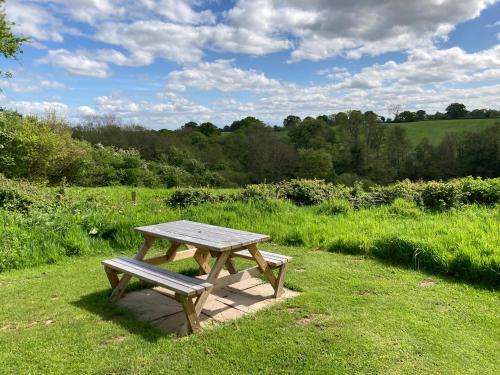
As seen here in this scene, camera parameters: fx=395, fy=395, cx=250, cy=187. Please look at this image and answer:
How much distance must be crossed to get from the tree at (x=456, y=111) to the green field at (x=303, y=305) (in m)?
59.5

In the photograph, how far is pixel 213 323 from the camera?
12.8ft

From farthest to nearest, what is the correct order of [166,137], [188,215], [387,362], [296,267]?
1. [166,137]
2. [188,215]
3. [296,267]
4. [387,362]

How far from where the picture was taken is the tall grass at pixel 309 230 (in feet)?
18.6

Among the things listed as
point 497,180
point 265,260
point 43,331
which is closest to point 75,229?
point 43,331

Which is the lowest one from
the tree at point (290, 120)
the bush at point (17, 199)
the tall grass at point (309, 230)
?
the tall grass at point (309, 230)

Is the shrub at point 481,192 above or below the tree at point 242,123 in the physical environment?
below

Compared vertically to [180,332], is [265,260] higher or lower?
higher

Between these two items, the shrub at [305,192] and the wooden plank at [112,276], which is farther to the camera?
the shrub at [305,192]

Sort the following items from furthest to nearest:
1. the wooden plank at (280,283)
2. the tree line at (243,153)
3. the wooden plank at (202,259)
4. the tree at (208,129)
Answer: the tree at (208,129)
the tree line at (243,153)
the wooden plank at (202,259)
the wooden plank at (280,283)

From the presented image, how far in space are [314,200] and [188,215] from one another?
3578 mm

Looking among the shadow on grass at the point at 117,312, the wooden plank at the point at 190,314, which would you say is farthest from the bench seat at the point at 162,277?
the shadow on grass at the point at 117,312

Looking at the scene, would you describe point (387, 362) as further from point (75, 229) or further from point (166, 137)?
point (166, 137)

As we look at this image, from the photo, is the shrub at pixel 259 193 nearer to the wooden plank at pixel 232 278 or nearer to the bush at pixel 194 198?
the bush at pixel 194 198

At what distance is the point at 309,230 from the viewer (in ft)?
24.9
